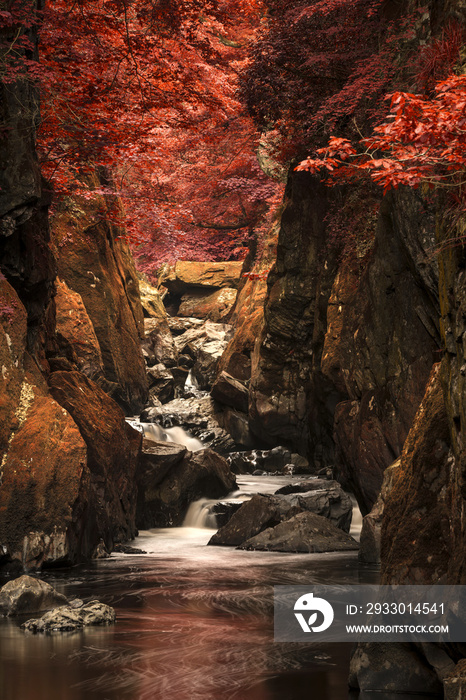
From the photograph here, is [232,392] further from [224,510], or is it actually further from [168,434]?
[224,510]

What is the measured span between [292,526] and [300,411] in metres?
7.19

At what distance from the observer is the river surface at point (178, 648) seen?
5316 millimetres

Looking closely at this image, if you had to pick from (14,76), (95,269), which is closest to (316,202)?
(95,269)

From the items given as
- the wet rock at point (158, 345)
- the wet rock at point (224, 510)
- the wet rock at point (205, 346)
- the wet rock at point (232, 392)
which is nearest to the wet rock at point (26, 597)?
the wet rock at point (224, 510)

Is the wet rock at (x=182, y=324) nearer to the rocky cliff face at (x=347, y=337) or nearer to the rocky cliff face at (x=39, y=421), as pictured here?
the rocky cliff face at (x=347, y=337)

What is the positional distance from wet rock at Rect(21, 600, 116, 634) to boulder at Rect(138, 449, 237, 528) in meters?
7.09

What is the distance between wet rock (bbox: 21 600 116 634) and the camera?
673cm

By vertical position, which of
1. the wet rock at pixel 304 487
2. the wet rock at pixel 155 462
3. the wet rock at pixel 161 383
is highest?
the wet rock at pixel 161 383

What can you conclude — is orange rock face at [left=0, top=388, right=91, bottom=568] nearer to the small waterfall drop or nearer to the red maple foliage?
the red maple foliage

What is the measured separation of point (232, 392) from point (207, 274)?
1099 cm

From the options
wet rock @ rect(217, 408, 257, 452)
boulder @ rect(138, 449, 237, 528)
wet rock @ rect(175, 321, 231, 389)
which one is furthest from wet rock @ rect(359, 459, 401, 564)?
wet rock @ rect(175, 321, 231, 389)

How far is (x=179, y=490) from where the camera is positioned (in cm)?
1475

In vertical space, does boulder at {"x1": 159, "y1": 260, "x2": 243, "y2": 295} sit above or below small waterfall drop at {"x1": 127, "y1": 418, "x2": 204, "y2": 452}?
above

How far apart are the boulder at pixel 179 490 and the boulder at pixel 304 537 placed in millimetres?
2858
